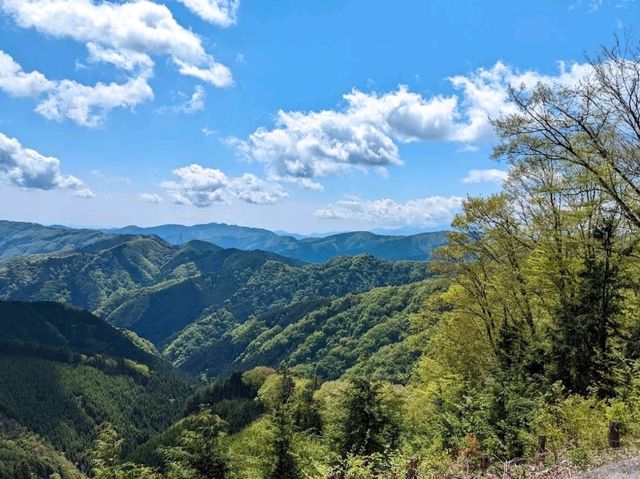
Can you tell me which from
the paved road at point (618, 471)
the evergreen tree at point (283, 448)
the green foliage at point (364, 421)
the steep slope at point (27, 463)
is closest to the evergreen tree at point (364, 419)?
the green foliage at point (364, 421)

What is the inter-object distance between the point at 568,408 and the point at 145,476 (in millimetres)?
17371

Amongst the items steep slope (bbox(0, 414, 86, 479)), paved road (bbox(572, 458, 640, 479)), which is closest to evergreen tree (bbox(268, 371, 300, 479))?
paved road (bbox(572, 458, 640, 479))

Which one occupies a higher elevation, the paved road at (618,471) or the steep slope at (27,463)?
the paved road at (618,471)

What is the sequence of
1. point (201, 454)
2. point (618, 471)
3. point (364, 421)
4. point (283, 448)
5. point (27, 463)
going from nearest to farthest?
point (618, 471), point (201, 454), point (283, 448), point (364, 421), point (27, 463)

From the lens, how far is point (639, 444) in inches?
486

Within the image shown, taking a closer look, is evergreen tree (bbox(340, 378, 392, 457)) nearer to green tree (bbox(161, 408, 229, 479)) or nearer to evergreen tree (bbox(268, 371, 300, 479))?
evergreen tree (bbox(268, 371, 300, 479))

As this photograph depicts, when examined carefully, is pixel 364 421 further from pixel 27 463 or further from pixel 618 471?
pixel 27 463

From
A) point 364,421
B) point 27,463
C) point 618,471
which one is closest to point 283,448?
point 364,421

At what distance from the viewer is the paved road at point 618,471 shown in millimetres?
9836

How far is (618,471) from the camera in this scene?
10141 mm

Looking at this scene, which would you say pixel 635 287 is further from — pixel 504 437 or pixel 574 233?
pixel 504 437

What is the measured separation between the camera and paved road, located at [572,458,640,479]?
984cm

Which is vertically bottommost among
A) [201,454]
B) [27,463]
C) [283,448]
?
[27,463]

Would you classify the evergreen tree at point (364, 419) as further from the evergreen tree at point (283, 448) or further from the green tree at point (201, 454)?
the green tree at point (201, 454)
